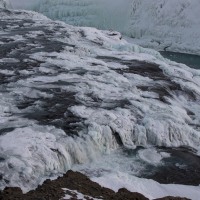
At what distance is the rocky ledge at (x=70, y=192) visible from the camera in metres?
10.4

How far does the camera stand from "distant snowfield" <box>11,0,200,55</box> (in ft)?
220

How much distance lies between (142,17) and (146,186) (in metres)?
64.1

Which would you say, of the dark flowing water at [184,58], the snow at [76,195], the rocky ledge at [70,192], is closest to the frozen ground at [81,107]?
the rocky ledge at [70,192]

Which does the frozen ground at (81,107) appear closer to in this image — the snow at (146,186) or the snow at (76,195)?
the snow at (146,186)

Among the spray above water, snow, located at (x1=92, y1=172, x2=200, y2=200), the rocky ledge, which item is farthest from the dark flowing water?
the rocky ledge

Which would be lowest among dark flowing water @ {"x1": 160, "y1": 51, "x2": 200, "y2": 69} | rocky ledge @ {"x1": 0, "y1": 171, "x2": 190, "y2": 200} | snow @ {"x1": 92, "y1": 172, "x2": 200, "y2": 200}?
dark flowing water @ {"x1": 160, "y1": 51, "x2": 200, "y2": 69}

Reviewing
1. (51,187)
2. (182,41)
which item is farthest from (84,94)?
(182,41)

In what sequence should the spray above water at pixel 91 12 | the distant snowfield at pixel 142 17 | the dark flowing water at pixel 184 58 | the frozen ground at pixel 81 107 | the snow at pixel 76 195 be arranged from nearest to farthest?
the snow at pixel 76 195, the frozen ground at pixel 81 107, the dark flowing water at pixel 184 58, the distant snowfield at pixel 142 17, the spray above water at pixel 91 12

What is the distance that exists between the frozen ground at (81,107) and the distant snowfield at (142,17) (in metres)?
40.6

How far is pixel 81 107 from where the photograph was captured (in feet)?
54.7

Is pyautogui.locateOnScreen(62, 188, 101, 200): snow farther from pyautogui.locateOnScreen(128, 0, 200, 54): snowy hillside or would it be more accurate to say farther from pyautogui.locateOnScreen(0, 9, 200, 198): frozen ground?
pyautogui.locateOnScreen(128, 0, 200, 54): snowy hillside

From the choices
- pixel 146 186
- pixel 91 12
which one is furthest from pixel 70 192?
pixel 91 12

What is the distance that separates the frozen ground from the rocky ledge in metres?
0.78

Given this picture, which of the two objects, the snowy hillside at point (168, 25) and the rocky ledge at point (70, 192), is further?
the snowy hillside at point (168, 25)
